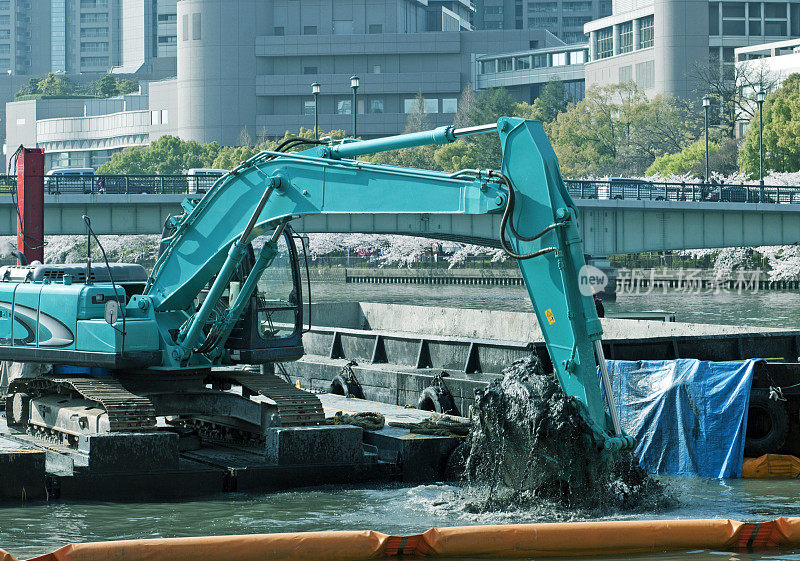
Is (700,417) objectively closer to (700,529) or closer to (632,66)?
(700,529)

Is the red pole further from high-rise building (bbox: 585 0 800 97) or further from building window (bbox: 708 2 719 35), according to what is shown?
building window (bbox: 708 2 719 35)

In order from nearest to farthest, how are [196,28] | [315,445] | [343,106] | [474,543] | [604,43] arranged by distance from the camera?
[474,543] → [315,445] → [604,43] → [196,28] → [343,106]

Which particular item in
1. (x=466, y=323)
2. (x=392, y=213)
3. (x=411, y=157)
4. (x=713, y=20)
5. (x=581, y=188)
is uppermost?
(x=713, y=20)

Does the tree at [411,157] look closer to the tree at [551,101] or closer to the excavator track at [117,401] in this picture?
the tree at [551,101]

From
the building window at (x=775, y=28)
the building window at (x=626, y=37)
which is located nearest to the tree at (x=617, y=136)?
the building window at (x=775, y=28)

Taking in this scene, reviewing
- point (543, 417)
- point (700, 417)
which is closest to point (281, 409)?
point (543, 417)

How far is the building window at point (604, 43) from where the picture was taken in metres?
143

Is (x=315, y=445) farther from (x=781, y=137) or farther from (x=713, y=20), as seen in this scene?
(x=713, y=20)

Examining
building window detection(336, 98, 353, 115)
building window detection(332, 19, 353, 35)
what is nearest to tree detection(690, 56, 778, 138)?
building window detection(336, 98, 353, 115)

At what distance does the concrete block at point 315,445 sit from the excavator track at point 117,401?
5.36ft

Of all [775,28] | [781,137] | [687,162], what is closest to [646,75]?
[775,28]

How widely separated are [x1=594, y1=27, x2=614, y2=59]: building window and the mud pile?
132 meters

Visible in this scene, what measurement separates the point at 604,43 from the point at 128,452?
134709 mm

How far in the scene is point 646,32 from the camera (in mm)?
133250
